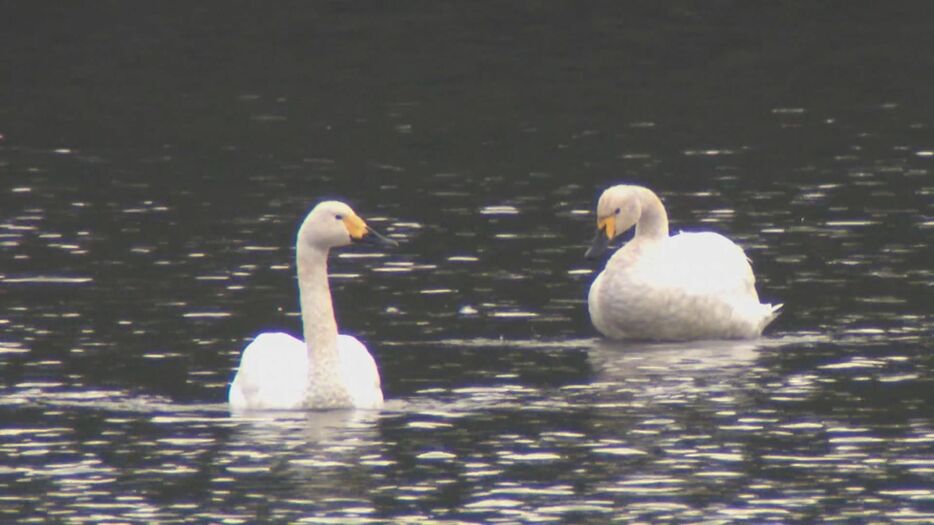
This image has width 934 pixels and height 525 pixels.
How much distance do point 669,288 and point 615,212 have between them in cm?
98

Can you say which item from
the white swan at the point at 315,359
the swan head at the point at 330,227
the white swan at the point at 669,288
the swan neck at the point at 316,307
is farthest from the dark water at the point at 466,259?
the swan head at the point at 330,227

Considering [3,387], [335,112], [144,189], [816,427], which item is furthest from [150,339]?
[335,112]

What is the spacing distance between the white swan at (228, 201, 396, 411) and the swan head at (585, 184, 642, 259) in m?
3.81

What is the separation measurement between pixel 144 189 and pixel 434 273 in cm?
591

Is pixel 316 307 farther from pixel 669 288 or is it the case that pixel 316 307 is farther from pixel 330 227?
pixel 669 288

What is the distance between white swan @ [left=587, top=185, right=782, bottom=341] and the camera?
22.3m

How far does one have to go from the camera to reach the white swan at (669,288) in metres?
22.3

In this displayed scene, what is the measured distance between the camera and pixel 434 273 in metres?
24.2

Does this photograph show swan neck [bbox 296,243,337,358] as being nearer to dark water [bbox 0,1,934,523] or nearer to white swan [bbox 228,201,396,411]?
white swan [bbox 228,201,396,411]

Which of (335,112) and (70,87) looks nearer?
(335,112)

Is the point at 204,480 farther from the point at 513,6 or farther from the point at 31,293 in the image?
the point at 513,6

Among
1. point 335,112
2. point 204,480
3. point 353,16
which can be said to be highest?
point 353,16

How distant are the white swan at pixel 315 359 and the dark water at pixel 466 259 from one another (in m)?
0.20

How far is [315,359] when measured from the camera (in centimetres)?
1889
